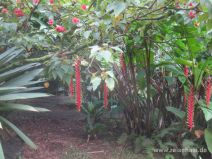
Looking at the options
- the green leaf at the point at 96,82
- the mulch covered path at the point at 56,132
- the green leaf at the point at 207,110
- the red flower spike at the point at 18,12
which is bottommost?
the mulch covered path at the point at 56,132

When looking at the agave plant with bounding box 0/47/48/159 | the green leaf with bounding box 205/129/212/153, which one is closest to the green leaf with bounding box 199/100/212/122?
the green leaf with bounding box 205/129/212/153

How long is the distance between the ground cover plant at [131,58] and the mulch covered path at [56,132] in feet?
0.79

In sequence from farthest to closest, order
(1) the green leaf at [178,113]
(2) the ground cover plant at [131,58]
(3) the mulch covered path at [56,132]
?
(3) the mulch covered path at [56,132] < (1) the green leaf at [178,113] < (2) the ground cover plant at [131,58]

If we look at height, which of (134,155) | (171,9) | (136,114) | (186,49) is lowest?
(134,155)

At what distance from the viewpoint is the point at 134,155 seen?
13.9 ft

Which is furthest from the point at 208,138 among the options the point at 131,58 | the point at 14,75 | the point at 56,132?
the point at 14,75

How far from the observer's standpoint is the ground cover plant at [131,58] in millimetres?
2719

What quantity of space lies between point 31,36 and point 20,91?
823 mm

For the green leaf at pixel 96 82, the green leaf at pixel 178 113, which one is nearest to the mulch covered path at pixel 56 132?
the green leaf at pixel 178 113

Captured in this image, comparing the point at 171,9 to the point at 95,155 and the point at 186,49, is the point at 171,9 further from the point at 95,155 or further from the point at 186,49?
the point at 95,155

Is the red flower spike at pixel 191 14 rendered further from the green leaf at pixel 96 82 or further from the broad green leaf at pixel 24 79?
the broad green leaf at pixel 24 79

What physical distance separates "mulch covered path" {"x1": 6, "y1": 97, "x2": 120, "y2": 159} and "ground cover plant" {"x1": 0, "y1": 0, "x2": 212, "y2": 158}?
241 millimetres

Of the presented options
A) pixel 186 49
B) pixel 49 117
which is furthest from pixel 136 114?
pixel 49 117

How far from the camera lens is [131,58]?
4.39 m
